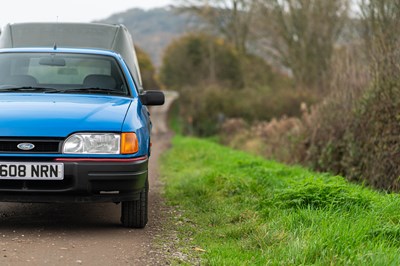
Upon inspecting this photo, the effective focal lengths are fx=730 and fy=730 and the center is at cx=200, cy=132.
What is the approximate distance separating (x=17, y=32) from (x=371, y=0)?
25.4 ft

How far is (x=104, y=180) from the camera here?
636 cm

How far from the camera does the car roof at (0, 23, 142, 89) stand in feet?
31.7

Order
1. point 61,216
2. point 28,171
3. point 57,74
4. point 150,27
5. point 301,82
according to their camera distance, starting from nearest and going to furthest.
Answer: point 28,171 → point 61,216 → point 57,74 → point 301,82 → point 150,27

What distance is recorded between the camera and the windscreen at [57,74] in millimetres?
7527

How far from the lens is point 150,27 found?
160m

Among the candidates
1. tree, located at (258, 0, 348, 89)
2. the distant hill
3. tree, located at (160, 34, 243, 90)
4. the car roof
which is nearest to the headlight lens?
the car roof

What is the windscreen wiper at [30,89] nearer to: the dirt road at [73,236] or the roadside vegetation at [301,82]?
the dirt road at [73,236]

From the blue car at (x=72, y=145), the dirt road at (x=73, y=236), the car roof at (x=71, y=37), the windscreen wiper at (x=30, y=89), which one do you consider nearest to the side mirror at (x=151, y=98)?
the blue car at (x=72, y=145)

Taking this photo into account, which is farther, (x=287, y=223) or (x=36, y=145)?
(x=287, y=223)

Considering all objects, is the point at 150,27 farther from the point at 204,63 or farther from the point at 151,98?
the point at 151,98

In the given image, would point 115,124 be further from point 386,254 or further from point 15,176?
point 386,254

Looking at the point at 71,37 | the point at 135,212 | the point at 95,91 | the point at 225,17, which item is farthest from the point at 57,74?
the point at 225,17

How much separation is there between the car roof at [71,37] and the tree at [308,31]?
65.2 ft

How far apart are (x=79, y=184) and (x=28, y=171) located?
45 cm
